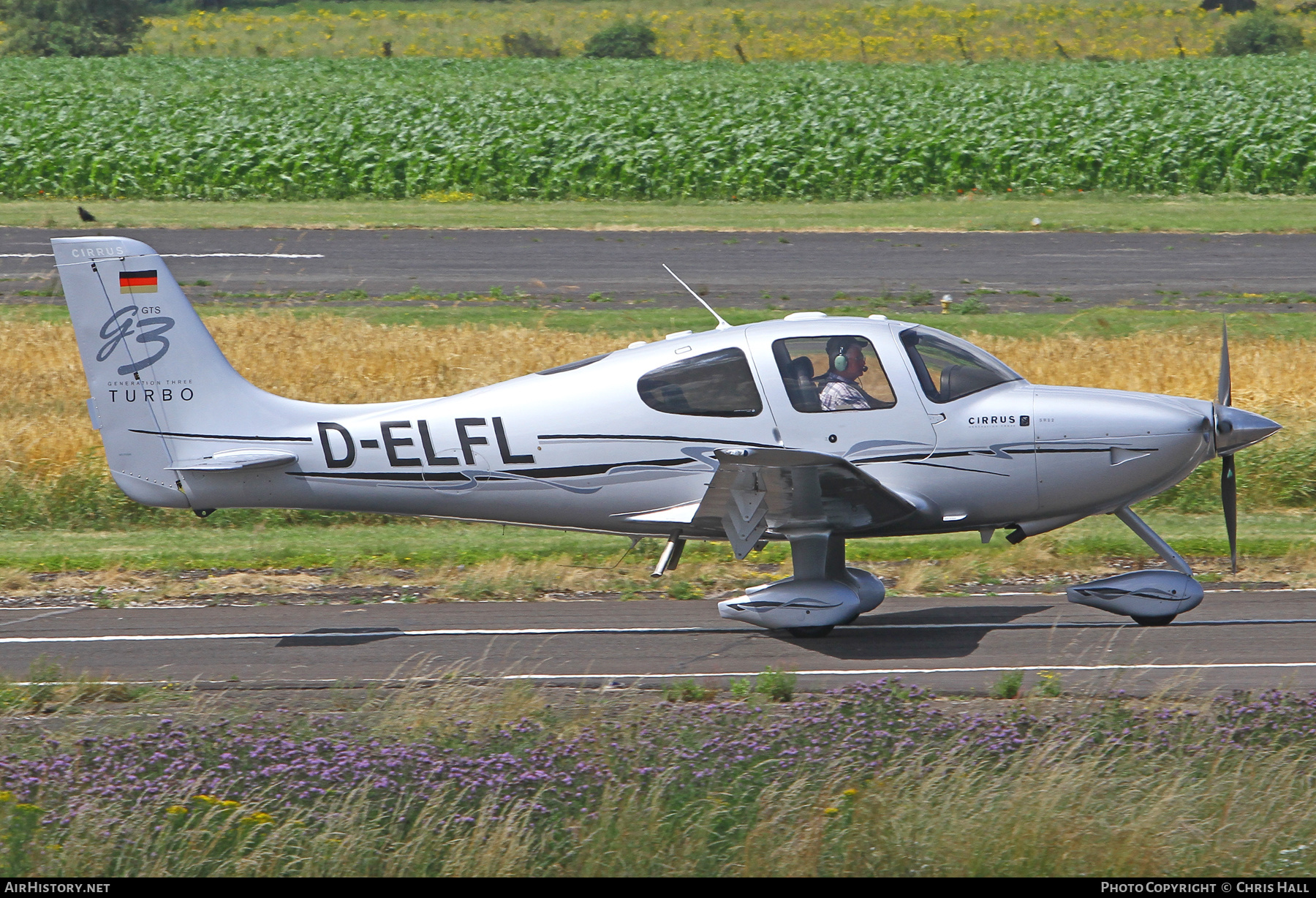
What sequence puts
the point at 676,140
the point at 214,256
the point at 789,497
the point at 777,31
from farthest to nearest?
the point at 777,31 < the point at 676,140 < the point at 214,256 < the point at 789,497

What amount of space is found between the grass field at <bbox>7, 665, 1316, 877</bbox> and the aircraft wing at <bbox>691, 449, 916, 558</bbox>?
5.95 ft

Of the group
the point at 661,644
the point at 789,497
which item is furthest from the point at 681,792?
the point at 661,644

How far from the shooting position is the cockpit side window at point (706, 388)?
32.2 feet

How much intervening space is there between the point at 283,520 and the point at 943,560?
23.2ft

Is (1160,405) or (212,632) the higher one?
(1160,405)

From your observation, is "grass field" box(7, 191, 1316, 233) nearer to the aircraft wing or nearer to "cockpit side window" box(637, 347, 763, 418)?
"cockpit side window" box(637, 347, 763, 418)

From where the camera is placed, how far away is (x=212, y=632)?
10562mm

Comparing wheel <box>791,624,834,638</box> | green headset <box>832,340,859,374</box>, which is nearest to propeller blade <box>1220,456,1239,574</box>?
green headset <box>832,340,859,374</box>

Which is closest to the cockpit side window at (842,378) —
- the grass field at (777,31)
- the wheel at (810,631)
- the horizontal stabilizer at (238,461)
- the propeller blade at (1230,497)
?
the wheel at (810,631)

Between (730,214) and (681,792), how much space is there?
27.8 m

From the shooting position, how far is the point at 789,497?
31.0ft

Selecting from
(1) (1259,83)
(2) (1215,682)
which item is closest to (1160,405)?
(2) (1215,682)

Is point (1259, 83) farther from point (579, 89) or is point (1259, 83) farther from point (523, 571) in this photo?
point (523, 571)

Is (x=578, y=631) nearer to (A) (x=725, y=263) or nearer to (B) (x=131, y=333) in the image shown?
(B) (x=131, y=333)
